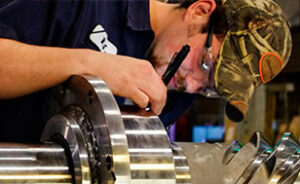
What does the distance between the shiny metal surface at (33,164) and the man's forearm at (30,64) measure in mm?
144

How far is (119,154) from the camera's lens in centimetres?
40

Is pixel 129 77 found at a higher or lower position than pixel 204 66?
higher

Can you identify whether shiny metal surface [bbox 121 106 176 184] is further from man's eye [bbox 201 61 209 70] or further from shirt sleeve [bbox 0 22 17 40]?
man's eye [bbox 201 61 209 70]

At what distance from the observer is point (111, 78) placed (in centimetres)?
61

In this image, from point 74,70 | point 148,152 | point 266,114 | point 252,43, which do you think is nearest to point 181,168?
point 148,152

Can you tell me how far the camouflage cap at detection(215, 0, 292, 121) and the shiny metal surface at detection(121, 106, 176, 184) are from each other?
1.32 ft

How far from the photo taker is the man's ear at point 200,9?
0.89 metres

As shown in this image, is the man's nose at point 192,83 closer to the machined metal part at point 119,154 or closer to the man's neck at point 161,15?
the man's neck at point 161,15

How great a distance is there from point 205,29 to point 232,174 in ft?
1.53

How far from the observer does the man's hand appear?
606 mm

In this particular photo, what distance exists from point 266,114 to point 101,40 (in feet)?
6.77

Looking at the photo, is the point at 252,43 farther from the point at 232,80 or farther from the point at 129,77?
the point at 129,77

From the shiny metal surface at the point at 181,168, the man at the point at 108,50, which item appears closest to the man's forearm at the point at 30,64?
the man at the point at 108,50

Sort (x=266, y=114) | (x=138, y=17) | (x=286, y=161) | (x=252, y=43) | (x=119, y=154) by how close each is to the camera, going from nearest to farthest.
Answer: (x=119, y=154)
(x=286, y=161)
(x=252, y=43)
(x=138, y=17)
(x=266, y=114)
